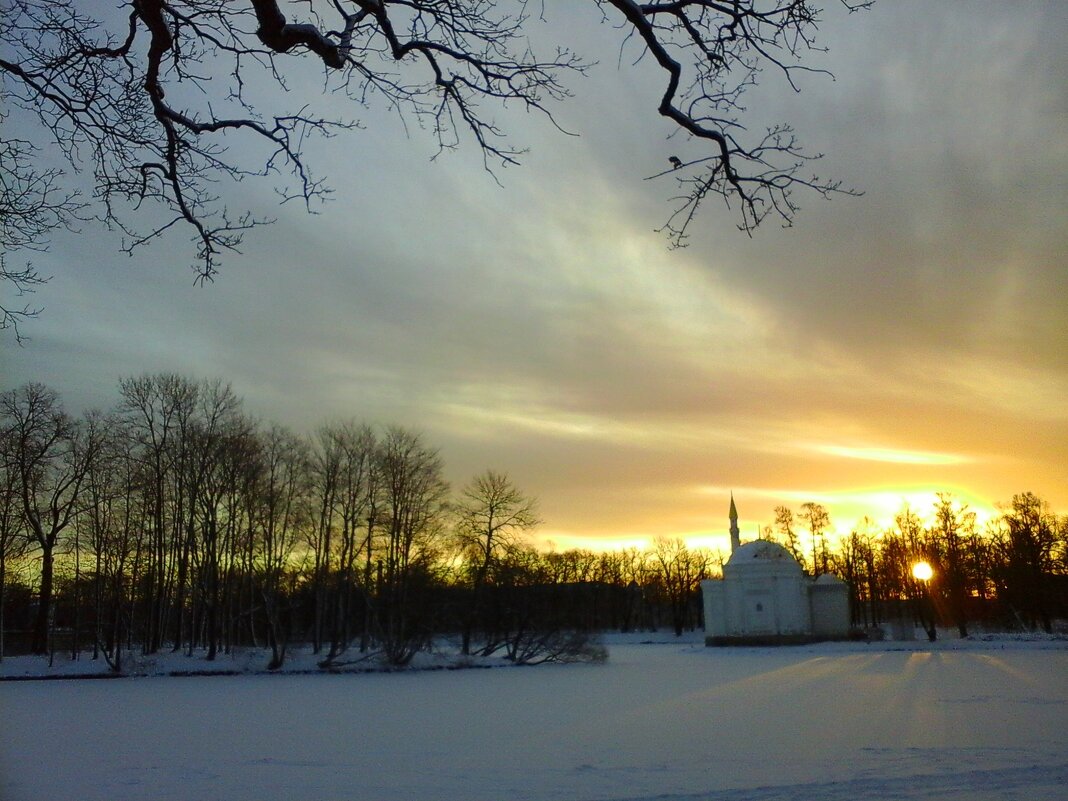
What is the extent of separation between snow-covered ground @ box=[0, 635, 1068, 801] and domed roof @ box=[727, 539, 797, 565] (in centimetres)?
3230

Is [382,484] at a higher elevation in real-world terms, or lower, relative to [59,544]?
higher

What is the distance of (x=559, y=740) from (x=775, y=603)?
155 feet

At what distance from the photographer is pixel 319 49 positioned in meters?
4.91

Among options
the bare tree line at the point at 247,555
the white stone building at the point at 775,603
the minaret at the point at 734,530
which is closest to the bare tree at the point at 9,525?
the bare tree line at the point at 247,555

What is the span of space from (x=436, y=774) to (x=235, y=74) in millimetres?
7792

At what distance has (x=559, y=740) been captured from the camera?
516 inches

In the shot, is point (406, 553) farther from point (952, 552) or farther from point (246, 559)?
point (952, 552)

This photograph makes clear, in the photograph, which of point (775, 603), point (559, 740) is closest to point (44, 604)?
point (559, 740)

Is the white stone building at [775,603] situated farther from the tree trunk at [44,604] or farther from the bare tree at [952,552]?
the tree trunk at [44,604]

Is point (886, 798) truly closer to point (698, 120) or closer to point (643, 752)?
point (643, 752)

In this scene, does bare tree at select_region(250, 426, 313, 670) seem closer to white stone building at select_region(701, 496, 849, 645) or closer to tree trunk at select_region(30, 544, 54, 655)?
tree trunk at select_region(30, 544, 54, 655)

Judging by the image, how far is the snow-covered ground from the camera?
9.05 metres

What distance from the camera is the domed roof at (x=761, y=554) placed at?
191 feet

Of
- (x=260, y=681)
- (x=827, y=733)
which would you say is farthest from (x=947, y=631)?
(x=827, y=733)
